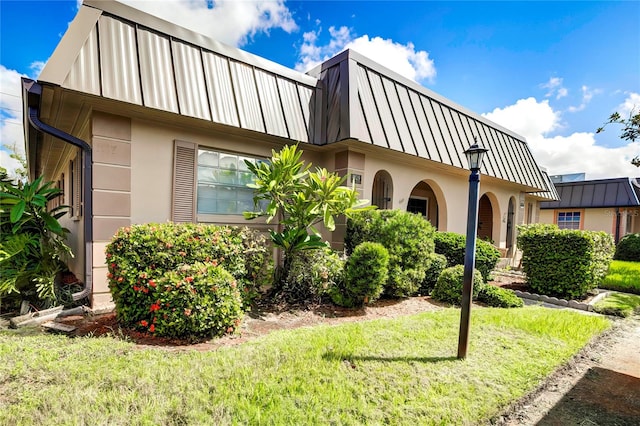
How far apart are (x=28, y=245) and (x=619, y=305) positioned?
1111 centimetres

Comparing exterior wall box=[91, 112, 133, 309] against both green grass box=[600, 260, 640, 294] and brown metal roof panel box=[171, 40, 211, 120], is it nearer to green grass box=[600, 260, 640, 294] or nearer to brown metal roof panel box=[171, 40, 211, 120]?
brown metal roof panel box=[171, 40, 211, 120]

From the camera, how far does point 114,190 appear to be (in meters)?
4.76

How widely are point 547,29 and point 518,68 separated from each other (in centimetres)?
193

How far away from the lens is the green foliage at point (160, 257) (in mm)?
3592

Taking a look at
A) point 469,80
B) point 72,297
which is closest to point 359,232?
point 72,297

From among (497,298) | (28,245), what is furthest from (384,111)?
(28,245)

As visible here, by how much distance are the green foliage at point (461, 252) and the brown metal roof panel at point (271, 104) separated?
4.58 m

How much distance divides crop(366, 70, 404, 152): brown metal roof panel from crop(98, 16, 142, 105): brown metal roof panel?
481cm

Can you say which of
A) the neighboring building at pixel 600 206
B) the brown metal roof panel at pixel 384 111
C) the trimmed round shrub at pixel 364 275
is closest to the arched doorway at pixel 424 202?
the brown metal roof panel at pixel 384 111

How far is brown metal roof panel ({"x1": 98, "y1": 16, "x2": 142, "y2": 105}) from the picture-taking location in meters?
4.30

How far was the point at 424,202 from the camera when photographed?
12.4 metres

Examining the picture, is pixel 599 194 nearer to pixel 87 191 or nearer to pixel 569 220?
pixel 569 220

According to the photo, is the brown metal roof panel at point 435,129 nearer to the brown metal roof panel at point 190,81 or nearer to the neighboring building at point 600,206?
the brown metal roof panel at point 190,81

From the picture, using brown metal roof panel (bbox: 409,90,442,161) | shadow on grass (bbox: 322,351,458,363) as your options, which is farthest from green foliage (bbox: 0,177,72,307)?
brown metal roof panel (bbox: 409,90,442,161)
